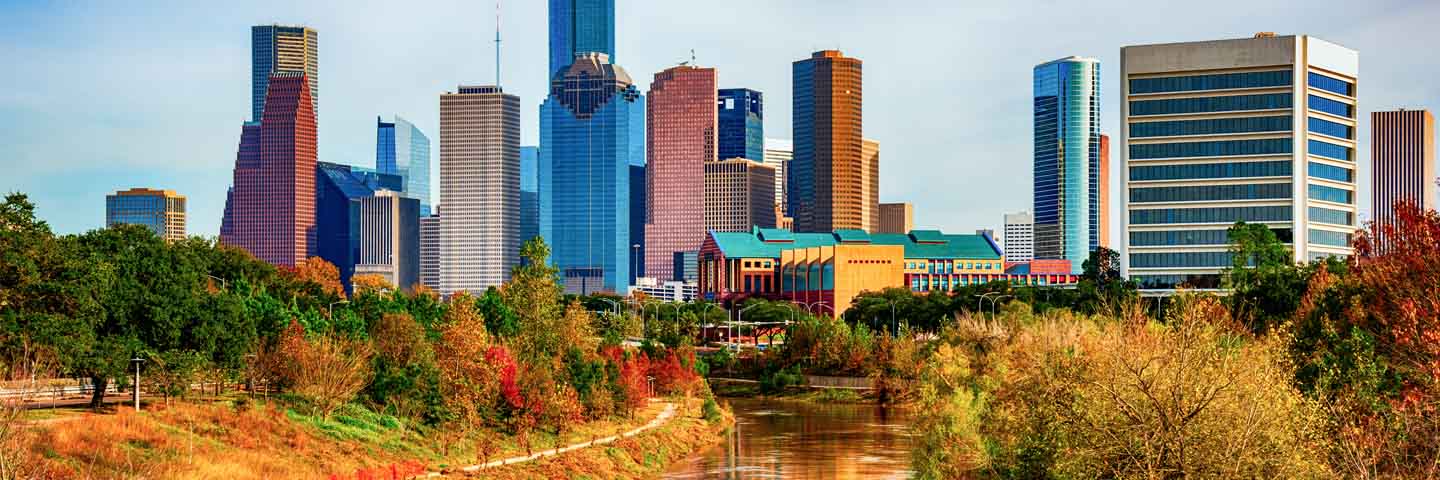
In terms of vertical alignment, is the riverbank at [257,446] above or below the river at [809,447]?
above

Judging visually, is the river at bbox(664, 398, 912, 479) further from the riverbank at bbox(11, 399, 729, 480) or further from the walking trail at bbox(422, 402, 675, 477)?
the riverbank at bbox(11, 399, 729, 480)

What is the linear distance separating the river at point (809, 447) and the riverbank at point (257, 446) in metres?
7.94

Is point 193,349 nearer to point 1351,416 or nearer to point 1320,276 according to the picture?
point 1351,416

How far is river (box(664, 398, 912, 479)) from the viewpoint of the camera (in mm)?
99875

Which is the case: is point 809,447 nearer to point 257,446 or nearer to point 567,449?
point 567,449

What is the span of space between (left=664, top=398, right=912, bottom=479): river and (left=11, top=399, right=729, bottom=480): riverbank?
7943 mm

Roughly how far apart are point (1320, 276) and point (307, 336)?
6802cm

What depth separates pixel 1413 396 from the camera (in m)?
49.6

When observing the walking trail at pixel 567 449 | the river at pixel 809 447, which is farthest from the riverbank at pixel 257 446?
the river at pixel 809 447

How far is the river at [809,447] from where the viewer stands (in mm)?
99875

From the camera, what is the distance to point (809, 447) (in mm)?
116250

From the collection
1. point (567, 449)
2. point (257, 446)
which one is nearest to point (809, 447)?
point (567, 449)

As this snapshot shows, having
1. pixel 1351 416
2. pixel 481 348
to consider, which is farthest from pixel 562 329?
pixel 1351 416

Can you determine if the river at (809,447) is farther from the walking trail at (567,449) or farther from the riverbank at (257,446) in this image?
the riverbank at (257,446)
